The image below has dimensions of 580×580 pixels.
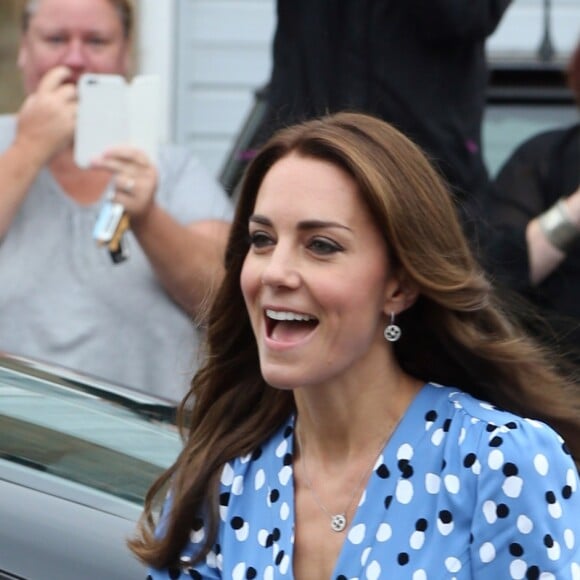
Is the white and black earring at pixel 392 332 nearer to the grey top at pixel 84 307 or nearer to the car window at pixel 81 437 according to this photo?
the car window at pixel 81 437

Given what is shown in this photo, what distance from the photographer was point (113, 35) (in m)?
4.36

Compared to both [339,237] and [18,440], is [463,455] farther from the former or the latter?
[18,440]

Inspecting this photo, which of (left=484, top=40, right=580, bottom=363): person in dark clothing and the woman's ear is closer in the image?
the woman's ear

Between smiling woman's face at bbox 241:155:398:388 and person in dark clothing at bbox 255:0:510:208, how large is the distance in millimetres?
1644

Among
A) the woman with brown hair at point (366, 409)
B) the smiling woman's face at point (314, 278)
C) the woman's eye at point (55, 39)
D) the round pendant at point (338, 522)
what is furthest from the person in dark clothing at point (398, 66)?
the round pendant at point (338, 522)

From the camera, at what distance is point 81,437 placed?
276 cm

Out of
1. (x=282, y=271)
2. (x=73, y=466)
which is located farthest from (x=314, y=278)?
(x=73, y=466)

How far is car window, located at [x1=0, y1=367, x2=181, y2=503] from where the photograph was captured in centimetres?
256

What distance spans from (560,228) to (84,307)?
1.13 meters

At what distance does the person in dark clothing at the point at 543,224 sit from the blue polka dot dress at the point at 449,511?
1.43 m

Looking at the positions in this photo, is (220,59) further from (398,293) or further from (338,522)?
(338,522)

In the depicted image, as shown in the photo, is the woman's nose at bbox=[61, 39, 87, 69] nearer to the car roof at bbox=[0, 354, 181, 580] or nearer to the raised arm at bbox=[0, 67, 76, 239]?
the raised arm at bbox=[0, 67, 76, 239]

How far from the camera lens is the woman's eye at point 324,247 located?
7.61 feet

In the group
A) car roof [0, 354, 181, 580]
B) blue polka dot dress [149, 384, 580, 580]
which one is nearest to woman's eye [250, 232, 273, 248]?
blue polka dot dress [149, 384, 580, 580]
